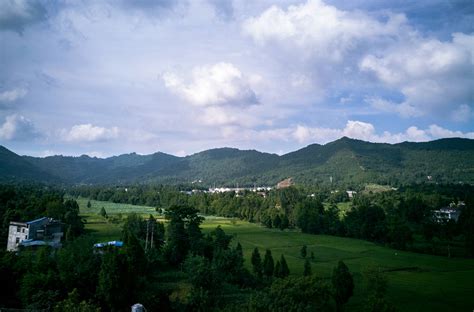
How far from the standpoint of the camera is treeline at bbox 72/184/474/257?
2985 inches

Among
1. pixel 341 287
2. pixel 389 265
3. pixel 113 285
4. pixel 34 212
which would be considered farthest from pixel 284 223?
pixel 113 285

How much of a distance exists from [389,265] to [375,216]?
36017mm

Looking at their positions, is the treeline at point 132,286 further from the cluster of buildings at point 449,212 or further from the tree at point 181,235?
the cluster of buildings at point 449,212

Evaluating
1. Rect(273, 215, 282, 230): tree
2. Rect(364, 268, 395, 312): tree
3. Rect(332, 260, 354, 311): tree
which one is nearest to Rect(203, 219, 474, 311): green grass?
Rect(332, 260, 354, 311): tree

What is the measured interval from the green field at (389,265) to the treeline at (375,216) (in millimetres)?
5448

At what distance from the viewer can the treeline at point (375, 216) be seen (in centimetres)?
7581

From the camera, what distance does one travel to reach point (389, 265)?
187 feet

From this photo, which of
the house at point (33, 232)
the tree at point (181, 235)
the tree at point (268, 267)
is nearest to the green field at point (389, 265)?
the tree at point (268, 267)

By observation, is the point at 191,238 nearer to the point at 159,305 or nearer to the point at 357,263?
the point at 159,305

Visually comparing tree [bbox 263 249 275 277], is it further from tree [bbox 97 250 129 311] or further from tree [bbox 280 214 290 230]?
tree [bbox 280 214 290 230]

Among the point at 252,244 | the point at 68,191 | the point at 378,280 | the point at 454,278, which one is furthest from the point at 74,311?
the point at 68,191

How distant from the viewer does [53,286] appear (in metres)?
30.0

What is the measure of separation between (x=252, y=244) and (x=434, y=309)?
41.5m

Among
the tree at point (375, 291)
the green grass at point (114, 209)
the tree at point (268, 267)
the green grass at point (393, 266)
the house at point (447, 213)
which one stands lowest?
the green grass at point (393, 266)
